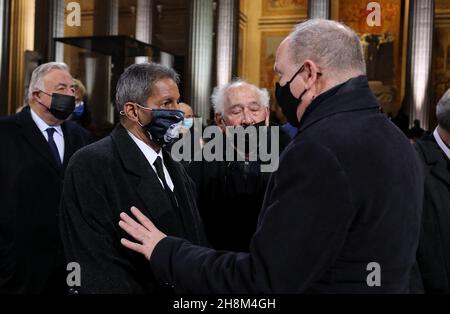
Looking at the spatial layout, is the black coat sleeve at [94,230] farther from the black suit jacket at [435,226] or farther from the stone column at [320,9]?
the stone column at [320,9]

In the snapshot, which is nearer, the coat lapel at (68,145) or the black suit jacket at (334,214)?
the black suit jacket at (334,214)

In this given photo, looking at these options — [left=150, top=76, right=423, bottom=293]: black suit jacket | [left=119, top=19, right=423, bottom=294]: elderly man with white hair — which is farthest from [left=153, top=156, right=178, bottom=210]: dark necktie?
[left=150, top=76, right=423, bottom=293]: black suit jacket

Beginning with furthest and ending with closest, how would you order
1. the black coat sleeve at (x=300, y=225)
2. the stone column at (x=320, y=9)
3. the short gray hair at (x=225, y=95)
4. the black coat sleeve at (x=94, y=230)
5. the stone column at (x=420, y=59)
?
the stone column at (x=320, y=9) < the stone column at (x=420, y=59) < the short gray hair at (x=225, y=95) < the black coat sleeve at (x=94, y=230) < the black coat sleeve at (x=300, y=225)

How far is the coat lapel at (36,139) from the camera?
4680 millimetres

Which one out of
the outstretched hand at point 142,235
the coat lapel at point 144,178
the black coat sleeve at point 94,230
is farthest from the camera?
the coat lapel at point 144,178

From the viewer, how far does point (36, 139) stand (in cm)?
470

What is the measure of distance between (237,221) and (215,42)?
20006 millimetres

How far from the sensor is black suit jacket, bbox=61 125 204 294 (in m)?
2.85

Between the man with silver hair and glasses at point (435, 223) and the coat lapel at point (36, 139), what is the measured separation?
259 cm

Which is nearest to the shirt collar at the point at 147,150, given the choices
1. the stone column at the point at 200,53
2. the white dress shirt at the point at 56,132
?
the white dress shirt at the point at 56,132

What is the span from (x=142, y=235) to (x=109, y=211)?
0.56 metres

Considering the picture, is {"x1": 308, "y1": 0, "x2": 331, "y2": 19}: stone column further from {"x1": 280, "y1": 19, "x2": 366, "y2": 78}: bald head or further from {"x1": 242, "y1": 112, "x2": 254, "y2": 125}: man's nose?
{"x1": 280, "y1": 19, "x2": 366, "y2": 78}: bald head

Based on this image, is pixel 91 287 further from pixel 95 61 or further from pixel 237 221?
pixel 95 61
